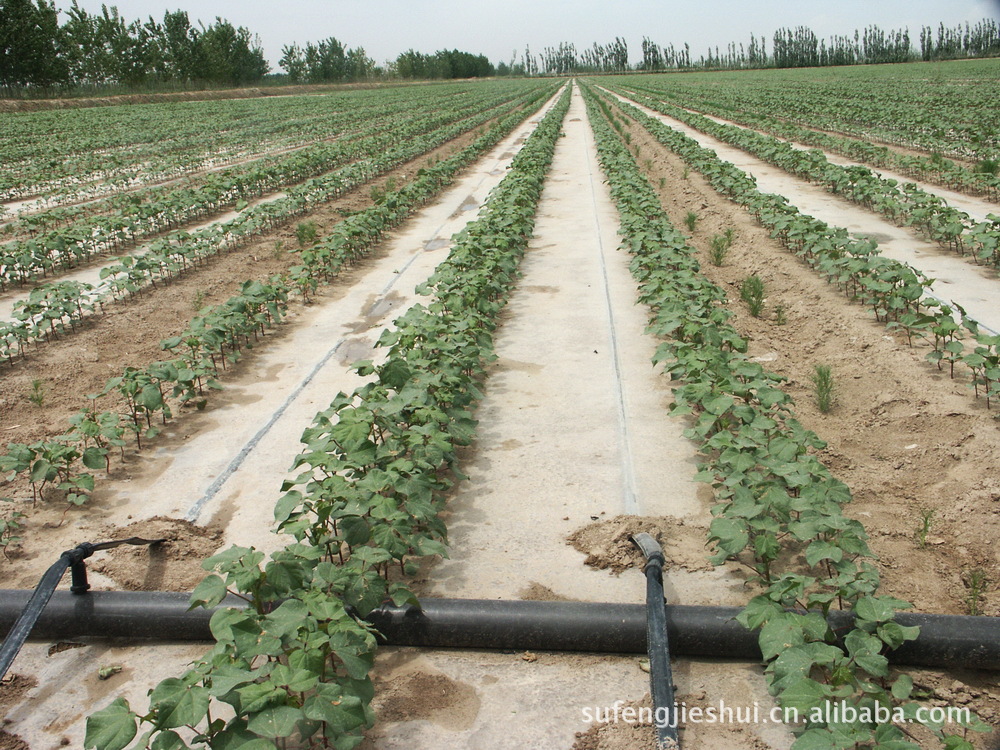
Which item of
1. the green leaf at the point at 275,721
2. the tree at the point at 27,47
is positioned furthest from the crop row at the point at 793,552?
the tree at the point at 27,47

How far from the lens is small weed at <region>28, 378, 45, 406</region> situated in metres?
5.14

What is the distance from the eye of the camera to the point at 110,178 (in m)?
15.8

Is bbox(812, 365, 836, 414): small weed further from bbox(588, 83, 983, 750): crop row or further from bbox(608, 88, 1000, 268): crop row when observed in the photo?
bbox(608, 88, 1000, 268): crop row

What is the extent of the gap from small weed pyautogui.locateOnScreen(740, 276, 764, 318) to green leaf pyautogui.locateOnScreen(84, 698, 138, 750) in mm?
5717

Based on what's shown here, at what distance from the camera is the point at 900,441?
428cm

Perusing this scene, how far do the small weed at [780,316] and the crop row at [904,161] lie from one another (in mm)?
5460

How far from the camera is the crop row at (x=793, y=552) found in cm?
224

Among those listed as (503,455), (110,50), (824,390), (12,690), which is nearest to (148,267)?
(503,455)

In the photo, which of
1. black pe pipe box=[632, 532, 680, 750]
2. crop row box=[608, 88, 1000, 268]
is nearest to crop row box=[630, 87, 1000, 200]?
crop row box=[608, 88, 1000, 268]

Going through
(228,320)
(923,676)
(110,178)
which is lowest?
(923,676)

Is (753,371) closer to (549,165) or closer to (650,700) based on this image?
(650,700)

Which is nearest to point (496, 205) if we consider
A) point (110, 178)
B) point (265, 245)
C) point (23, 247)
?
point (265, 245)

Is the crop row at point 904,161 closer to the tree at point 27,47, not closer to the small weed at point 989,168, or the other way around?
the small weed at point 989,168

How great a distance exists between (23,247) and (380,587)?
7.48 metres
